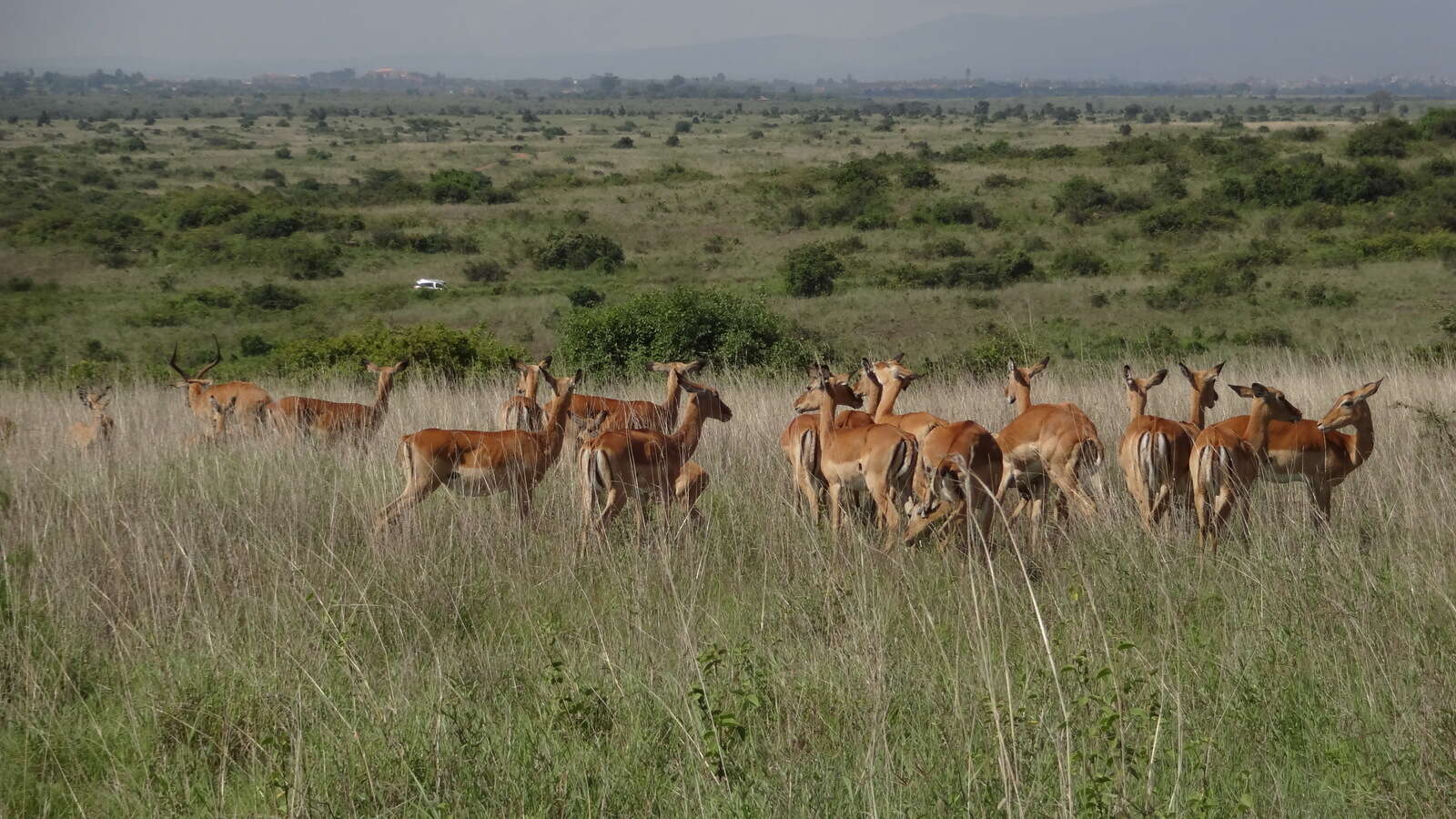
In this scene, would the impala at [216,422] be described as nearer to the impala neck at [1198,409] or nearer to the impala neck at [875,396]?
the impala neck at [875,396]

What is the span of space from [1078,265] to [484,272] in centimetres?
1677

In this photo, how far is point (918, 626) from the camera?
5.75 meters

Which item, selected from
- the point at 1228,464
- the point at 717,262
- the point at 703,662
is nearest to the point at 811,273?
the point at 717,262

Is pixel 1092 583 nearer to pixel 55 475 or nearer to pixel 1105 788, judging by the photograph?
pixel 1105 788

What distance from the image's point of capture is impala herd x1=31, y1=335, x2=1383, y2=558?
724 centimetres

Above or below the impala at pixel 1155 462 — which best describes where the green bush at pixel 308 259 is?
below

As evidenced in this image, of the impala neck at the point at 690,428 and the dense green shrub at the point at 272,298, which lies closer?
the impala neck at the point at 690,428

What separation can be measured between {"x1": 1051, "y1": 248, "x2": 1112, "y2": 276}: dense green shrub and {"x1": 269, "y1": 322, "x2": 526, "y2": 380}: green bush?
21.1m

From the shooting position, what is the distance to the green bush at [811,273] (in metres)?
34.6

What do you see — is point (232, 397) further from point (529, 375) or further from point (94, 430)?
point (529, 375)

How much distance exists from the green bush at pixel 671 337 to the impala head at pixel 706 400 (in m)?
8.55

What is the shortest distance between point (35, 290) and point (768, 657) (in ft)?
117

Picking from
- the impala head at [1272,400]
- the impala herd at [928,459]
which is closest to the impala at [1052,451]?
the impala herd at [928,459]

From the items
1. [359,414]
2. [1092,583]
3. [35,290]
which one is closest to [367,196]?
[35,290]
